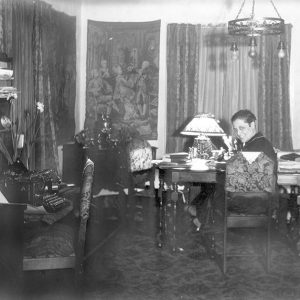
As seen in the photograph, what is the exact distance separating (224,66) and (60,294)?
18.2 ft

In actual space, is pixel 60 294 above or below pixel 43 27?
below

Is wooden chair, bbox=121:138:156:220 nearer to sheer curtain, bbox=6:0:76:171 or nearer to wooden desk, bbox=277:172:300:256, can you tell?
sheer curtain, bbox=6:0:76:171

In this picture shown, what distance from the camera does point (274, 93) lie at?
8.14 meters

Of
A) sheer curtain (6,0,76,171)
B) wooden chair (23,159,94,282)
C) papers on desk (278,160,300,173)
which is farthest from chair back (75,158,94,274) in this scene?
papers on desk (278,160,300,173)

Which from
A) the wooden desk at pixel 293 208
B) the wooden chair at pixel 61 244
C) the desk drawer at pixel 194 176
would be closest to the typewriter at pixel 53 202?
the wooden chair at pixel 61 244

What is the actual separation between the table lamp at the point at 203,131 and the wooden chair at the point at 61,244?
2.08 meters

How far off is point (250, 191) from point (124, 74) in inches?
185

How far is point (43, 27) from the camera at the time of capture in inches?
249

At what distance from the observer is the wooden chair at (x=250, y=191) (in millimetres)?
4148

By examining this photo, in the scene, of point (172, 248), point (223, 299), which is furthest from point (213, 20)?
point (223, 299)

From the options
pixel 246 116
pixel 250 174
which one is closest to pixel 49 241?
pixel 250 174

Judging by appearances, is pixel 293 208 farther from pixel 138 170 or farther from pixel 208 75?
pixel 208 75

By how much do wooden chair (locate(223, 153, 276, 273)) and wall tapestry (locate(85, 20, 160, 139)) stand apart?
433 cm

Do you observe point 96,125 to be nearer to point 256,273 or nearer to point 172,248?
point 172,248
